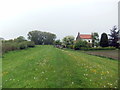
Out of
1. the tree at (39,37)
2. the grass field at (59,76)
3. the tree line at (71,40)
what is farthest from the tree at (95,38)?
the grass field at (59,76)

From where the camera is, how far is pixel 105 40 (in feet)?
167

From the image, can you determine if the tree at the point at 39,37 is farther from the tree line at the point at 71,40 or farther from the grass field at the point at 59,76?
the grass field at the point at 59,76

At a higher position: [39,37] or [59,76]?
[39,37]

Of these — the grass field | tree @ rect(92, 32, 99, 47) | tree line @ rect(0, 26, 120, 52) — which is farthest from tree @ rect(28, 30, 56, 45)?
the grass field

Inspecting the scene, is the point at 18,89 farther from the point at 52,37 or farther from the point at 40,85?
the point at 52,37

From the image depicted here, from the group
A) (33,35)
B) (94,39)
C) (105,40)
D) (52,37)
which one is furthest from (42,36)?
(105,40)

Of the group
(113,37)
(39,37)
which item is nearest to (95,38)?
(113,37)

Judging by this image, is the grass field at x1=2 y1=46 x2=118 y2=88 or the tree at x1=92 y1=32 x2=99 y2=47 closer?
the grass field at x1=2 y1=46 x2=118 y2=88

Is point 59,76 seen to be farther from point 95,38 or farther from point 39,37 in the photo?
point 39,37

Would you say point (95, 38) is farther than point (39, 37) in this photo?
No

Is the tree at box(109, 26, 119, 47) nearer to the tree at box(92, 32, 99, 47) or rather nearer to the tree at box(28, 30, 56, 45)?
the tree at box(92, 32, 99, 47)

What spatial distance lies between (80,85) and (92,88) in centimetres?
42

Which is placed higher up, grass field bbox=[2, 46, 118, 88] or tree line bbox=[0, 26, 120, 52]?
tree line bbox=[0, 26, 120, 52]

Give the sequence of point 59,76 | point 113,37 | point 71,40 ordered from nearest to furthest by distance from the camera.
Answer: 1. point 59,76
2. point 113,37
3. point 71,40
